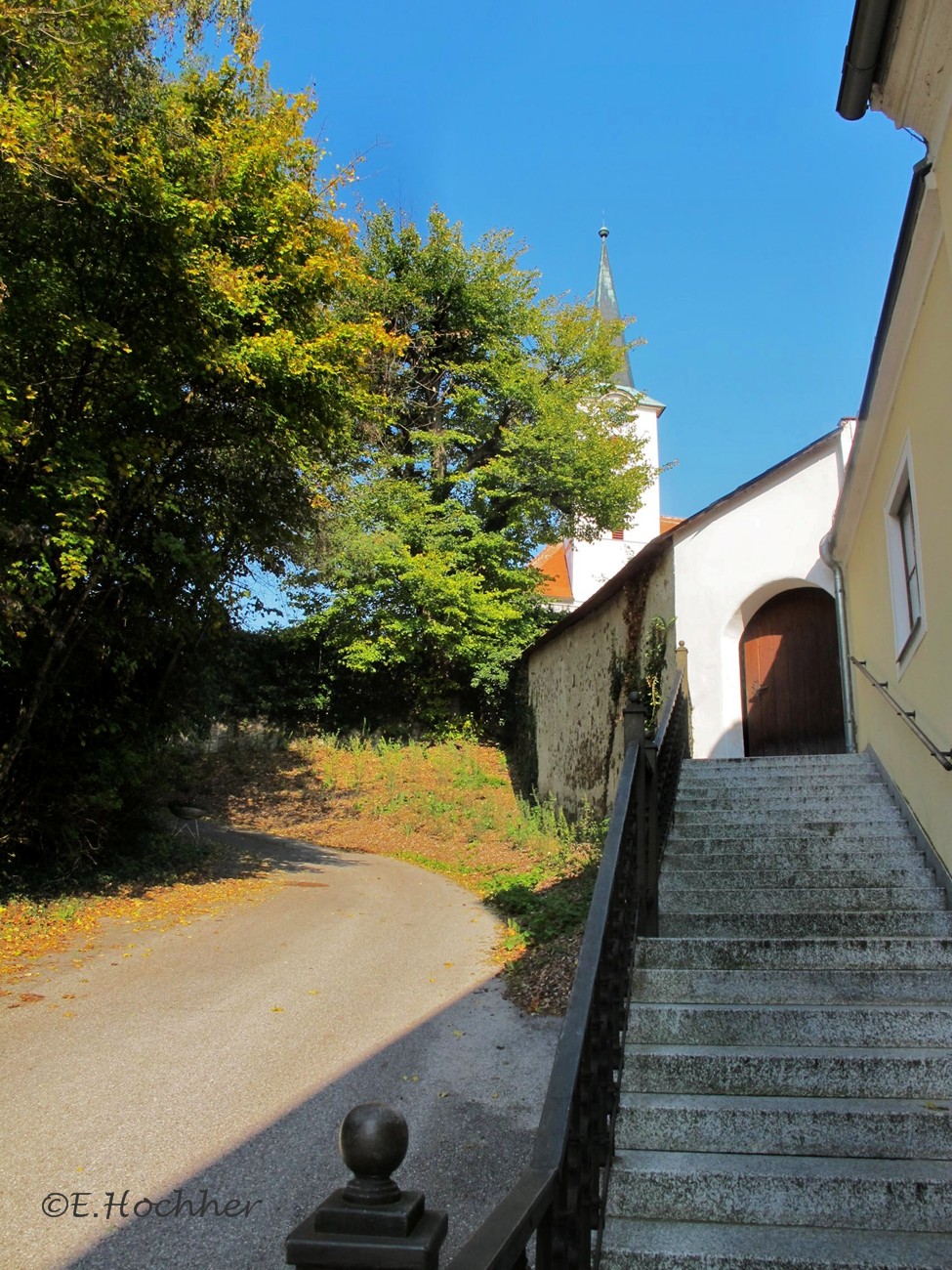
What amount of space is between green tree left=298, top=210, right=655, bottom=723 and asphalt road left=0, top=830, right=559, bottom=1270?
509 inches

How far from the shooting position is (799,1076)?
3.53 meters

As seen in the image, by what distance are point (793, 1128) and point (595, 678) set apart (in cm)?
1054

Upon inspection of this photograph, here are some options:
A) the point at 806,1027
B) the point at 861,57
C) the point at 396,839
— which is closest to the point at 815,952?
the point at 806,1027

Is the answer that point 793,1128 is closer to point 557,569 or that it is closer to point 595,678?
point 595,678

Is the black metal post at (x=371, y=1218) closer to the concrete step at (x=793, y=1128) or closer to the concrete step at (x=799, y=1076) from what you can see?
the concrete step at (x=793, y=1128)

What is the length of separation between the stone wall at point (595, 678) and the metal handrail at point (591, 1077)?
570cm

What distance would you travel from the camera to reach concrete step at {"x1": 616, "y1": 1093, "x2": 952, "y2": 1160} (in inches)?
127

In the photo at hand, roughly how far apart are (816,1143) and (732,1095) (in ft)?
1.25

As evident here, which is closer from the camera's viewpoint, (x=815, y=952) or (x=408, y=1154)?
(x=408, y=1154)

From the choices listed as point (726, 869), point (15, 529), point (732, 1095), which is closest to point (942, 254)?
point (726, 869)

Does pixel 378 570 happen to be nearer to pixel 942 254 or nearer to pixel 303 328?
pixel 303 328

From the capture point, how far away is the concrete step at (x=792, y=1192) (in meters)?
2.91

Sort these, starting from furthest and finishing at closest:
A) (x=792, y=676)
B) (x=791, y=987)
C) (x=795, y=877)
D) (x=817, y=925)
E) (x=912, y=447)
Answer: (x=792, y=676) → (x=912, y=447) → (x=795, y=877) → (x=817, y=925) → (x=791, y=987)

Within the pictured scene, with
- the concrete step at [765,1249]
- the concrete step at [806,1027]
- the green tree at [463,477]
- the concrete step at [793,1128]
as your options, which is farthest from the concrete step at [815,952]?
the green tree at [463,477]
